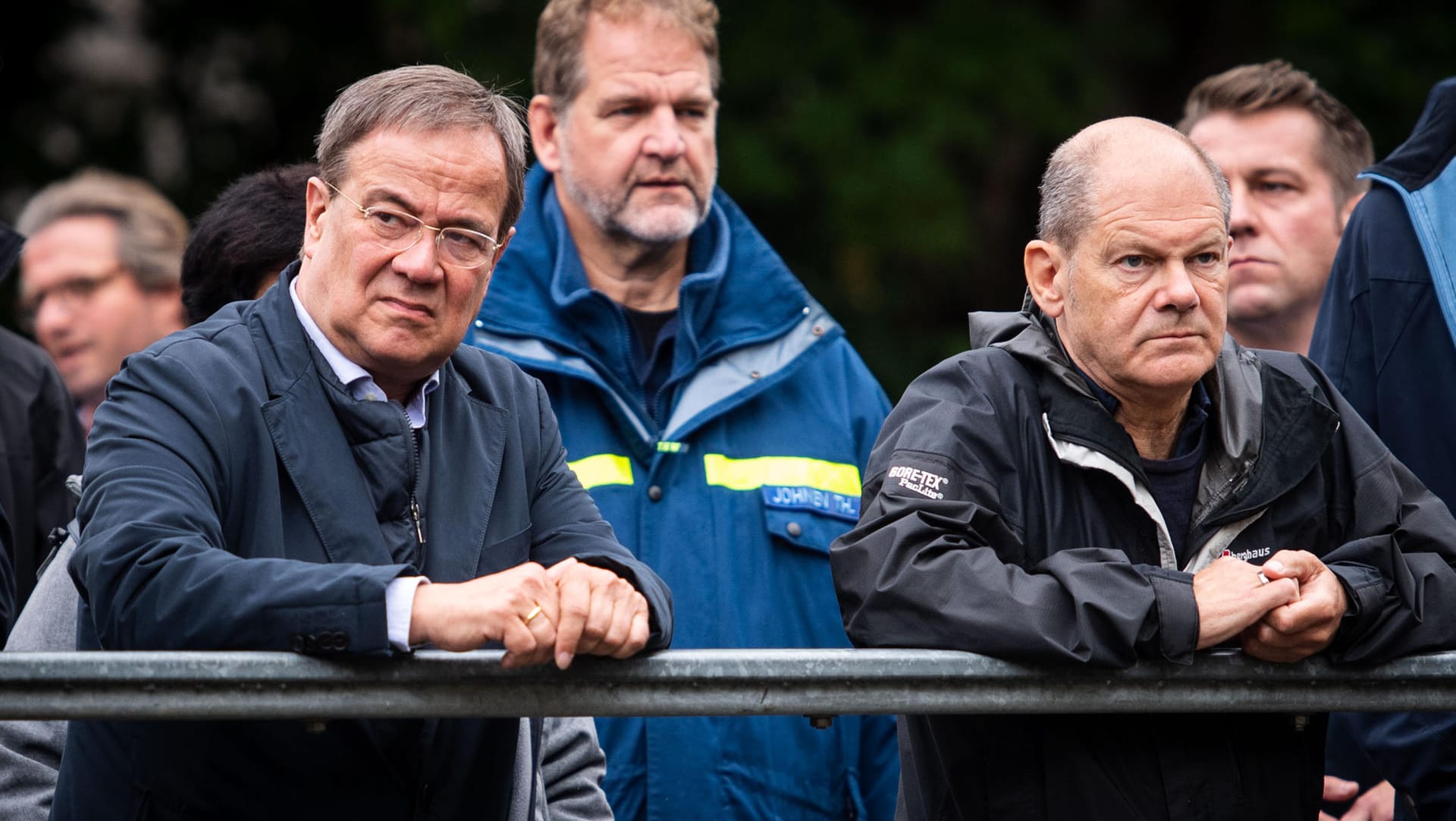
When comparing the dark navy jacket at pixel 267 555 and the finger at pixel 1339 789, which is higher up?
the dark navy jacket at pixel 267 555

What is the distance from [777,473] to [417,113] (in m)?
1.39

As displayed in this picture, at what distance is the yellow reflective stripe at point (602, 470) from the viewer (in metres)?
3.48

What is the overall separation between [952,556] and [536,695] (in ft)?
2.10

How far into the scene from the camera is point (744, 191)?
295 inches

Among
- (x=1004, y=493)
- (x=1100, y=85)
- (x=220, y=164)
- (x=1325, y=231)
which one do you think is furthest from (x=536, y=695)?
(x=220, y=164)

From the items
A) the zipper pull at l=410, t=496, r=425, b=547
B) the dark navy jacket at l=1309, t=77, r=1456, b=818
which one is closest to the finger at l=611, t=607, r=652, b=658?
the zipper pull at l=410, t=496, r=425, b=547

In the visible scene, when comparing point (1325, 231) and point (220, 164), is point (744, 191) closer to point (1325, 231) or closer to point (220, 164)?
point (220, 164)

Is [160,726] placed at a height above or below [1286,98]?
below

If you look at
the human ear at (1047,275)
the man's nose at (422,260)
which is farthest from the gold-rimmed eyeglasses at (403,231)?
the human ear at (1047,275)

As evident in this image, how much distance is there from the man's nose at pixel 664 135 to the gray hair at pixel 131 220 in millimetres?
1697

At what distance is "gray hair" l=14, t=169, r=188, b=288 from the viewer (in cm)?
485

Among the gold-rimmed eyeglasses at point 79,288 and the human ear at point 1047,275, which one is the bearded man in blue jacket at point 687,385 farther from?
the gold-rimmed eyeglasses at point 79,288

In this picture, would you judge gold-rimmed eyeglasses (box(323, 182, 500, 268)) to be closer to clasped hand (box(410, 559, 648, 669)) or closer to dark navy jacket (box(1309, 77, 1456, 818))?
clasped hand (box(410, 559, 648, 669))

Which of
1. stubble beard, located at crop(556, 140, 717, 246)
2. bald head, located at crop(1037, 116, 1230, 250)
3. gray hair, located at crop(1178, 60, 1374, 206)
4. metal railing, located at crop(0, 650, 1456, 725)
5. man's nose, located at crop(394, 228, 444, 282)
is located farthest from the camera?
gray hair, located at crop(1178, 60, 1374, 206)
